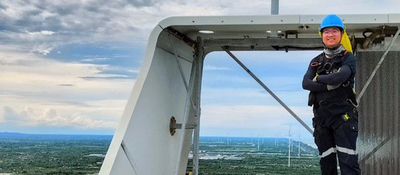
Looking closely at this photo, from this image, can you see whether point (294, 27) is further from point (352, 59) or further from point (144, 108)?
point (144, 108)

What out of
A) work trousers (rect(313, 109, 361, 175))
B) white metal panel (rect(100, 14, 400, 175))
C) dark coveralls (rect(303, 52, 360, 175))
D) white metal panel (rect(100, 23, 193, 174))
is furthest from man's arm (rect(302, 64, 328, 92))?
white metal panel (rect(100, 23, 193, 174))

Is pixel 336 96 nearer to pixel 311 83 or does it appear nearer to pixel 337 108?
pixel 337 108

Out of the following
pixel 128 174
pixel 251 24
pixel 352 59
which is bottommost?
pixel 128 174

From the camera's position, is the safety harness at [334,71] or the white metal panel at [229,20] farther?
the white metal panel at [229,20]

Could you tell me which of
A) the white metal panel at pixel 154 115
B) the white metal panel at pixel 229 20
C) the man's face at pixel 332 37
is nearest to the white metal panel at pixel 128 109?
the white metal panel at pixel 154 115

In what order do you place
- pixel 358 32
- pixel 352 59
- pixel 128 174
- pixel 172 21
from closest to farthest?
pixel 352 59, pixel 128 174, pixel 172 21, pixel 358 32

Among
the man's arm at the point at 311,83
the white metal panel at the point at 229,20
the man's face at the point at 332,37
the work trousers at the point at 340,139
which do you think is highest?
the white metal panel at the point at 229,20

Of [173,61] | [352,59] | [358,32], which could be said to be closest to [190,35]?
[173,61]

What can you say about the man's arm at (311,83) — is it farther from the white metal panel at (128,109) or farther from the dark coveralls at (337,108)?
the white metal panel at (128,109)

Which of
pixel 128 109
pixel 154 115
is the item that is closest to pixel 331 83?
pixel 128 109
